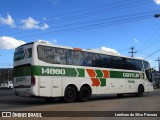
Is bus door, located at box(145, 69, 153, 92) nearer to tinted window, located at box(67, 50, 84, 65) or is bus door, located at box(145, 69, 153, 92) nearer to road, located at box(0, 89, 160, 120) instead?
road, located at box(0, 89, 160, 120)

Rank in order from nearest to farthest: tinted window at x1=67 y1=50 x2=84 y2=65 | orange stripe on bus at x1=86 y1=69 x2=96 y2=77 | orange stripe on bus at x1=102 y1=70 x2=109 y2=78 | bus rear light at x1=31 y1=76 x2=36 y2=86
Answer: bus rear light at x1=31 y1=76 x2=36 y2=86, tinted window at x1=67 y1=50 x2=84 y2=65, orange stripe on bus at x1=86 y1=69 x2=96 y2=77, orange stripe on bus at x1=102 y1=70 x2=109 y2=78

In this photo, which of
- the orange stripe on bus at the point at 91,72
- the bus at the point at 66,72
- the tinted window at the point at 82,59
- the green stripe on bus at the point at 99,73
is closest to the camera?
the bus at the point at 66,72

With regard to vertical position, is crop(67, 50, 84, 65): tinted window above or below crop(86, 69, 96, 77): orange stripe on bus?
above

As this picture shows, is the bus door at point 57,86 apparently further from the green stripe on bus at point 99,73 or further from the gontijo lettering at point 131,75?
the gontijo lettering at point 131,75

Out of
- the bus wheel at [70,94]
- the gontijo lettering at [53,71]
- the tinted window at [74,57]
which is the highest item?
the tinted window at [74,57]

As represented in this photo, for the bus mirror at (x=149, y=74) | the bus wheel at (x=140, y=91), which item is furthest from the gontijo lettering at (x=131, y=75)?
the bus mirror at (x=149, y=74)

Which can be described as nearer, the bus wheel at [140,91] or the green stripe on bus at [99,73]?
the green stripe on bus at [99,73]

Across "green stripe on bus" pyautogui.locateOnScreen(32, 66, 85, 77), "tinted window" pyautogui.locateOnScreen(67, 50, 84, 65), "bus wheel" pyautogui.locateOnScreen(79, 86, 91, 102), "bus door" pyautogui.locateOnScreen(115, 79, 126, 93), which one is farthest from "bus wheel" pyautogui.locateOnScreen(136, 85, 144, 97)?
"tinted window" pyautogui.locateOnScreen(67, 50, 84, 65)

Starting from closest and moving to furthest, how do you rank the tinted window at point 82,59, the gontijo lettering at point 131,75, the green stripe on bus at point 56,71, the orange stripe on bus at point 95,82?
1. the green stripe on bus at point 56,71
2. the tinted window at point 82,59
3. the orange stripe on bus at point 95,82
4. the gontijo lettering at point 131,75

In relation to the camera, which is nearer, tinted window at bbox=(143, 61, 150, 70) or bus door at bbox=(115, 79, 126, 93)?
bus door at bbox=(115, 79, 126, 93)

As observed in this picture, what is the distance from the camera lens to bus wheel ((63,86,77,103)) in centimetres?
2045

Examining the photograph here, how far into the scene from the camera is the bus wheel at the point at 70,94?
2045cm

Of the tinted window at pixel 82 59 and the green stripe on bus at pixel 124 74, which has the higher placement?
the tinted window at pixel 82 59

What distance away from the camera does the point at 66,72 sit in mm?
20594
